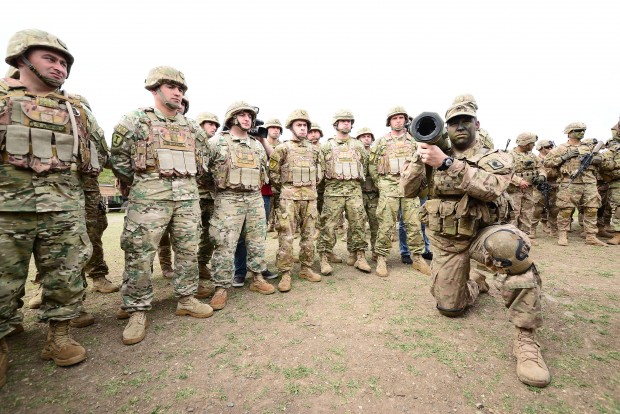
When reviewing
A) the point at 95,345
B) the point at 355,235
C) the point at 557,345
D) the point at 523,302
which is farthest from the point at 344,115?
the point at 95,345

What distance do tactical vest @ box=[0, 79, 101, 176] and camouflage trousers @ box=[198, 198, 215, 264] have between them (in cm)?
199

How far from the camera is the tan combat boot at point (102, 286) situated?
13.8 feet

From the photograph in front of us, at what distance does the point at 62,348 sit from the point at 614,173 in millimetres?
11115

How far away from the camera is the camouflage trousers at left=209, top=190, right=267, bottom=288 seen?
3.84 meters

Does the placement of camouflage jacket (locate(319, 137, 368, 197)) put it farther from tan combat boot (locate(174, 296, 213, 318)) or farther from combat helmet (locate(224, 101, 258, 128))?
tan combat boot (locate(174, 296, 213, 318))

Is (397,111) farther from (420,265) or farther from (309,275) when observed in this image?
(309,275)

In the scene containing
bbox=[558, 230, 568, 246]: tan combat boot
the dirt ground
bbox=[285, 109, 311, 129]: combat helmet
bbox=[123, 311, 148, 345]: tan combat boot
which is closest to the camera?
the dirt ground

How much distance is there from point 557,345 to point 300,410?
251 centimetres

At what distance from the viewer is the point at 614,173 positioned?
7.18 metres

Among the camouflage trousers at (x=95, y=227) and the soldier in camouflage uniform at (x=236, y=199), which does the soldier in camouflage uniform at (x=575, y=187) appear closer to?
the soldier in camouflage uniform at (x=236, y=199)

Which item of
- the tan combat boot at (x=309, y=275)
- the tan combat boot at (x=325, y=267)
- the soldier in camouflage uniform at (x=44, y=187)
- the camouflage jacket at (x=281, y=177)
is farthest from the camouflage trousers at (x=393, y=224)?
the soldier in camouflage uniform at (x=44, y=187)

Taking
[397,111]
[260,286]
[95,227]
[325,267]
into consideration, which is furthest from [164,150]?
[397,111]

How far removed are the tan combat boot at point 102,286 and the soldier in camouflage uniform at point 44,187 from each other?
5.02 ft

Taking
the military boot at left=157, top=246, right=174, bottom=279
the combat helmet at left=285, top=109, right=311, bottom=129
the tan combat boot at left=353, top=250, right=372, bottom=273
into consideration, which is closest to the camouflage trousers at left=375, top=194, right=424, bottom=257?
the tan combat boot at left=353, top=250, right=372, bottom=273
